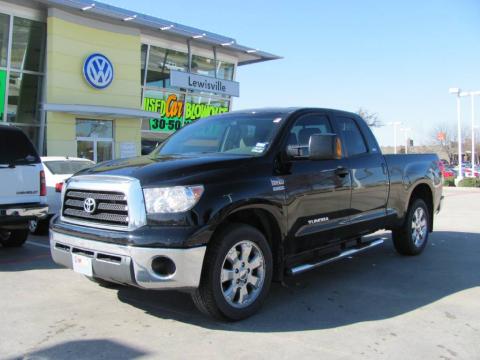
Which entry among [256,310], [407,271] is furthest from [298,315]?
[407,271]

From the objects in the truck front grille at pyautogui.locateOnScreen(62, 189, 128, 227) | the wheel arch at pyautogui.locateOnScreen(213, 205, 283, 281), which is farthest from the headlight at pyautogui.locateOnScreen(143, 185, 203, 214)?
the wheel arch at pyautogui.locateOnScreen(213, 205, 283, 281)

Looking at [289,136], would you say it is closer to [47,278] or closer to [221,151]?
[221,151]

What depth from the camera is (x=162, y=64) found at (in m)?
24.8

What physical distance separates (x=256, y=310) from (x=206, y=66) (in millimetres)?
23521

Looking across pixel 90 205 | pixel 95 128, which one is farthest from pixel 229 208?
pixel 95 128

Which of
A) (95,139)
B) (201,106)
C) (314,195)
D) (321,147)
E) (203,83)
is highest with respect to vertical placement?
(203,83)

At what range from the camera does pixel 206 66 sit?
26.9m

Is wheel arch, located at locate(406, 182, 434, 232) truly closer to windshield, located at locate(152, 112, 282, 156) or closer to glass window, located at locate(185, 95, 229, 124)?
windshield, located at locate(152, 112, 282, 156)

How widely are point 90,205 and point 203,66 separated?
75.8ft

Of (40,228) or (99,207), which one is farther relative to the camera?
(40,228)

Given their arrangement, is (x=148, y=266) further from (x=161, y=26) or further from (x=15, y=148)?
(x=161, y=26)

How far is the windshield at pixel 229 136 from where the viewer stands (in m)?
5.16

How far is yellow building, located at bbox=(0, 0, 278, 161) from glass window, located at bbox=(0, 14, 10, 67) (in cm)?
3

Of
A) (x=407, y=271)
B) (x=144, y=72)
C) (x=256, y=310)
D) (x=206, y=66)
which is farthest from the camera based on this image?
(x=206, y=66)
